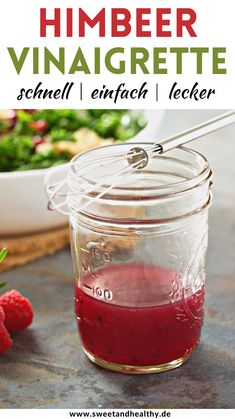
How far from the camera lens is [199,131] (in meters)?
1.52

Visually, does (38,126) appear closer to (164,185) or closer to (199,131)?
(199,131)

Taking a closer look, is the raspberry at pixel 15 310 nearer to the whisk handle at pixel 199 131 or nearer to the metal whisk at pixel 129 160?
the metal whisk at pixel 129 160

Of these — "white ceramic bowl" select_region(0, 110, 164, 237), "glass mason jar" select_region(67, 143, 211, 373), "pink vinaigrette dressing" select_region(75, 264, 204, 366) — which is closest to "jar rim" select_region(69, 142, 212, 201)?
"glass mason jar" select_region(67, 143, 211, 373)

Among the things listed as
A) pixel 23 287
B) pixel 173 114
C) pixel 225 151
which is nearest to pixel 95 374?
pixel 23 287

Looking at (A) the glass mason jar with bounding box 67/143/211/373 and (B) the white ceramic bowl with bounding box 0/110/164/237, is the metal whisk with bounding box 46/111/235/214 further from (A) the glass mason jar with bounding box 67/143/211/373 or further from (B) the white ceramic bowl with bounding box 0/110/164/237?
(B) the white ceramic bowl with bounding box 0/110/164/237

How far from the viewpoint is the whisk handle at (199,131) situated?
4.87 ft

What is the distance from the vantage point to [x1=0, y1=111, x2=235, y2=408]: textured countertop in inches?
55.9

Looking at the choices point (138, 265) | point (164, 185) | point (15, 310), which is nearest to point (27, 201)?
point (15, 310)

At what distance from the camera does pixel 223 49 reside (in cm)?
186

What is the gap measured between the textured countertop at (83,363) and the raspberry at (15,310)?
0.11 ft

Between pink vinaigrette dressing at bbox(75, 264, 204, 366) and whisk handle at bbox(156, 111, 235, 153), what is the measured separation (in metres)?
0.23

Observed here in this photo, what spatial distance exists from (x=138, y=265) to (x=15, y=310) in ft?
0.95
